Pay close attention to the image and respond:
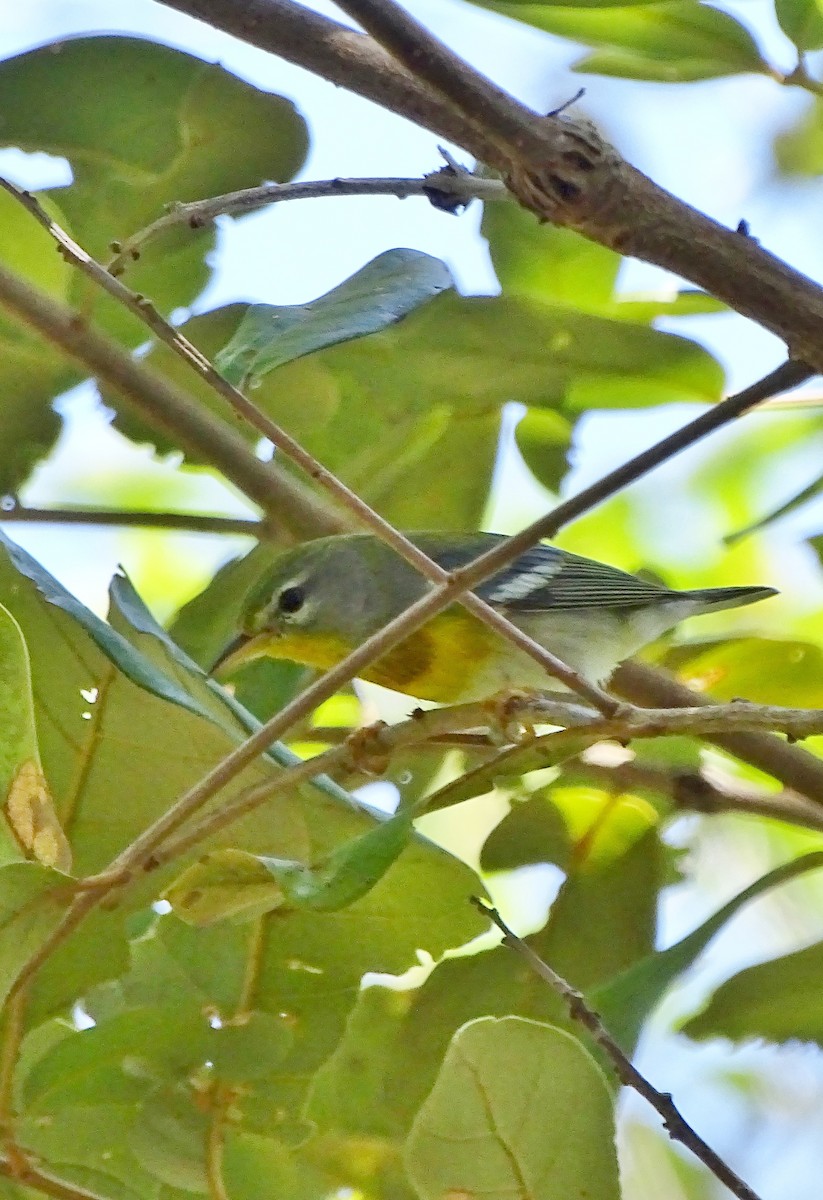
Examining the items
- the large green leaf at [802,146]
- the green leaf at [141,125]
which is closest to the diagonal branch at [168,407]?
the green leaf at [141,125]

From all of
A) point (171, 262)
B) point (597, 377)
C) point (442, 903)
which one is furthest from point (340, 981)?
point (171, 262)

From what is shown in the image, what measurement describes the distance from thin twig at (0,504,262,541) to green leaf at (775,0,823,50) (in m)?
0.87

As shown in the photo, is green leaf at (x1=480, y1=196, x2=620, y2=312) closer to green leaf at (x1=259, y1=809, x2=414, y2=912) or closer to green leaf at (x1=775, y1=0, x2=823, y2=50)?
green leaf at (x1=775, y1=0, x2=823, y2=50)

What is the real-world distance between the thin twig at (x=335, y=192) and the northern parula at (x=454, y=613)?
64 centimetres

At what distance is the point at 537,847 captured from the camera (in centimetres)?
171

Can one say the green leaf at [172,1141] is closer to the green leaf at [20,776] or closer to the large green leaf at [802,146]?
the green leaf at [20,776]

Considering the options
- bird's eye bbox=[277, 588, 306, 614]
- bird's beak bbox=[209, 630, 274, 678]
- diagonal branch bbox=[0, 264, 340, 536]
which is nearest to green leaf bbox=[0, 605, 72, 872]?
diagonal branch bbox=[0, 264, 340, 536]

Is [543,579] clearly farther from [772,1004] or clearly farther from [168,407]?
[772,1004]

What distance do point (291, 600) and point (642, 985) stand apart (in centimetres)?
89

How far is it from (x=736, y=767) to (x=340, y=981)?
87cm

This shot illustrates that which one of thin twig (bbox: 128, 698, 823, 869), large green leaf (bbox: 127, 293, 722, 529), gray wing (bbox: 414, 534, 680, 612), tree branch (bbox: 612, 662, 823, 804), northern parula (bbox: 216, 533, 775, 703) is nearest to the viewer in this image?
thin twig (bbox: 128, 698, 823, 869)

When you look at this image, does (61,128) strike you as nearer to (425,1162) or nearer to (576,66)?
(576,66)

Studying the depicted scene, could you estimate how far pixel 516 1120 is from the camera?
1033 millimetres

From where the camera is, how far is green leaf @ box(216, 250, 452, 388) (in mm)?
1251
